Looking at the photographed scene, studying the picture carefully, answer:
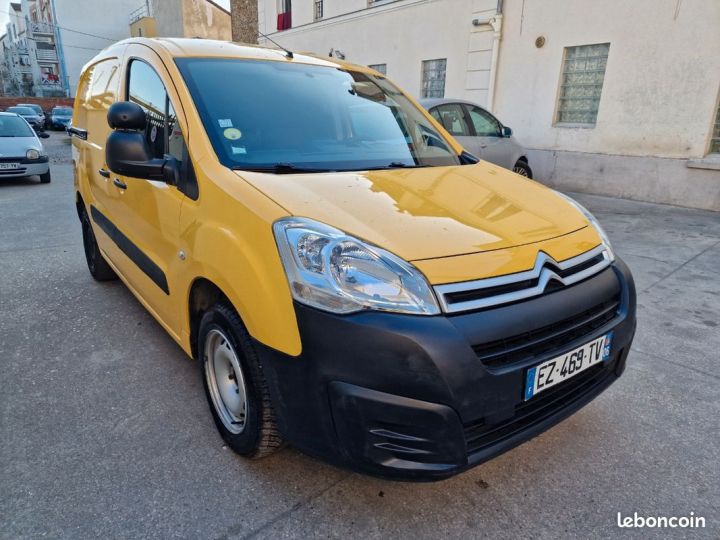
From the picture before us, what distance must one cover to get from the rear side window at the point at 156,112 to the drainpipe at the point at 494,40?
28.8 ft

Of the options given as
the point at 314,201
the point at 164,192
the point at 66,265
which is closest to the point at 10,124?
the point at 66,265

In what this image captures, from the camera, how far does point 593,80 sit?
28.5 feet

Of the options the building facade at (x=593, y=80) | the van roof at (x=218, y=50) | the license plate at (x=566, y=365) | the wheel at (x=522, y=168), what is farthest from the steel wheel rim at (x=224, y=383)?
the building facade at (x=593, y=80)

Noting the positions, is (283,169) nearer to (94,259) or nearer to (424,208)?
(424,208)

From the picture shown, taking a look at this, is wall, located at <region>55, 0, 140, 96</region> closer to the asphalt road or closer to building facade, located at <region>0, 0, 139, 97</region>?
building facade, located at <region>0, 0, 139, 97</region>

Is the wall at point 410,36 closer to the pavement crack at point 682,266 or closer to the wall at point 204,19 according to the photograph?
the pavement crack at point 682,266

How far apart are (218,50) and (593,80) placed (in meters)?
8.17

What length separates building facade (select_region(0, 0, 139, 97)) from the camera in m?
43.7

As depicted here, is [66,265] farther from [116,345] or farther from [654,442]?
[654,442]

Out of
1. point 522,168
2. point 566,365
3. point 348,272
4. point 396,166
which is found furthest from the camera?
point 522,168

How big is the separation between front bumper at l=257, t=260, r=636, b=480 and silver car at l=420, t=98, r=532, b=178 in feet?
17.7

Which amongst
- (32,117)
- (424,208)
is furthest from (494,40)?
(32,117)

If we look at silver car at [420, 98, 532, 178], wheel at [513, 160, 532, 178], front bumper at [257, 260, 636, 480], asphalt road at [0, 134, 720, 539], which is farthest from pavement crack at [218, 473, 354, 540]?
wheel at [513, 160, 532, 178]

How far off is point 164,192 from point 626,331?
2.17 m
